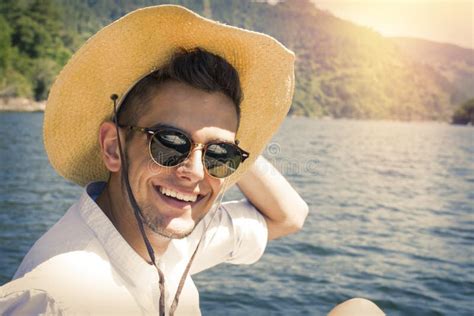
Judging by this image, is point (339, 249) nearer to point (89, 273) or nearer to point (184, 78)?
point (184, 78)

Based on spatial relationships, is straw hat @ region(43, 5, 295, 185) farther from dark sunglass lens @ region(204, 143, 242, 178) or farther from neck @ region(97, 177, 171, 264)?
dark sunglass lens @ region(204, 143, 242, 178)

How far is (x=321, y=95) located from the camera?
554 feet

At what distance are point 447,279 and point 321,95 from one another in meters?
163

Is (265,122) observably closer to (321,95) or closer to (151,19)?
(151,19)

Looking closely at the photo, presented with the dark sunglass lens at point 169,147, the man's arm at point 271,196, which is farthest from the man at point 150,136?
the man's arm at point 271,196

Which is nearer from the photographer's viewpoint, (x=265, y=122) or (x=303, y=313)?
(x=265, y=122)

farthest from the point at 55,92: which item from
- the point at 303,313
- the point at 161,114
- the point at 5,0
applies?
the point at 5,0

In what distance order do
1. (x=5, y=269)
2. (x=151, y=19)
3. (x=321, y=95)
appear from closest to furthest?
(x=151, y=19), (x=5, y=269), (x=321, y=95)

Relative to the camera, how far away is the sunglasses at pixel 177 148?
7.13ft

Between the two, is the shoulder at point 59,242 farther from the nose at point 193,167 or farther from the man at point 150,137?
the nose at point 193,167

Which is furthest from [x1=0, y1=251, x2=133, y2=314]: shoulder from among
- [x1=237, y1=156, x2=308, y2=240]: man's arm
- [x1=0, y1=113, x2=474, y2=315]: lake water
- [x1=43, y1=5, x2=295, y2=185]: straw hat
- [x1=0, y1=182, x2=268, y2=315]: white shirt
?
[x1=0, y1=113, x2=474, y2=315]: lake water

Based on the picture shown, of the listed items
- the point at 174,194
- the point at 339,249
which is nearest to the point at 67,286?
the point at 174,194

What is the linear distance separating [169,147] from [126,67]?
0.44m

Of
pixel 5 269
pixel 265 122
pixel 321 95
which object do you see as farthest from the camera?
pixel 321 95
